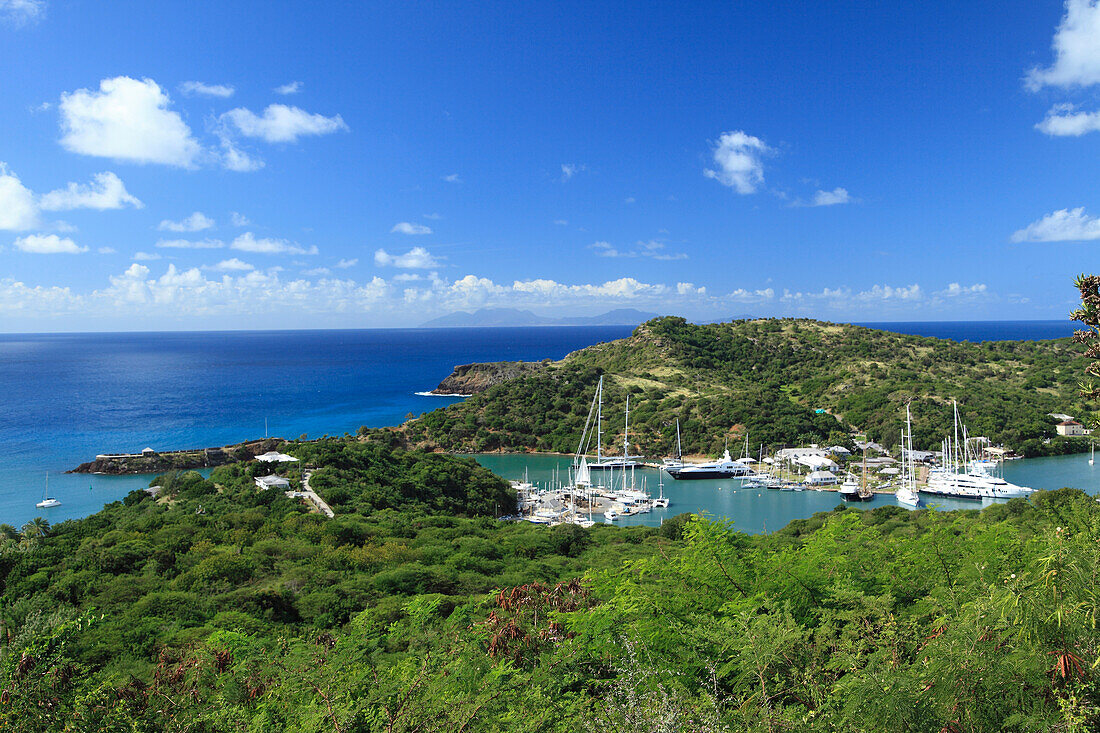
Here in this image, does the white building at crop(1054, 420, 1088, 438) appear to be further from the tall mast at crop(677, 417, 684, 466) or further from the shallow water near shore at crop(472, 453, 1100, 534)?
the tall mast at crop(677, 417, 684, 466)

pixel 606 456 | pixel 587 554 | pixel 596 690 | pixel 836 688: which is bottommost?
pixel 606 456

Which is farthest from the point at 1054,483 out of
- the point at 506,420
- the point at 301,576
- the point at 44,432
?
the point at 44,432

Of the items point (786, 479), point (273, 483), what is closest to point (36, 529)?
point (273, 483)

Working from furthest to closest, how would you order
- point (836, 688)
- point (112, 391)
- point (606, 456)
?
1. point (112, 391)
2. point (606, 456)
3. point (836, 688)

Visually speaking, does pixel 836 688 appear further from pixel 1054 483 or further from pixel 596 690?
pixel 1054 483

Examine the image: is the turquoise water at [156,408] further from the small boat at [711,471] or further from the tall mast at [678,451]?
the small boat at [711,471]

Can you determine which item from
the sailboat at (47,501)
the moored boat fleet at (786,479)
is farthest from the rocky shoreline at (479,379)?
the sailboat at (47,501)
